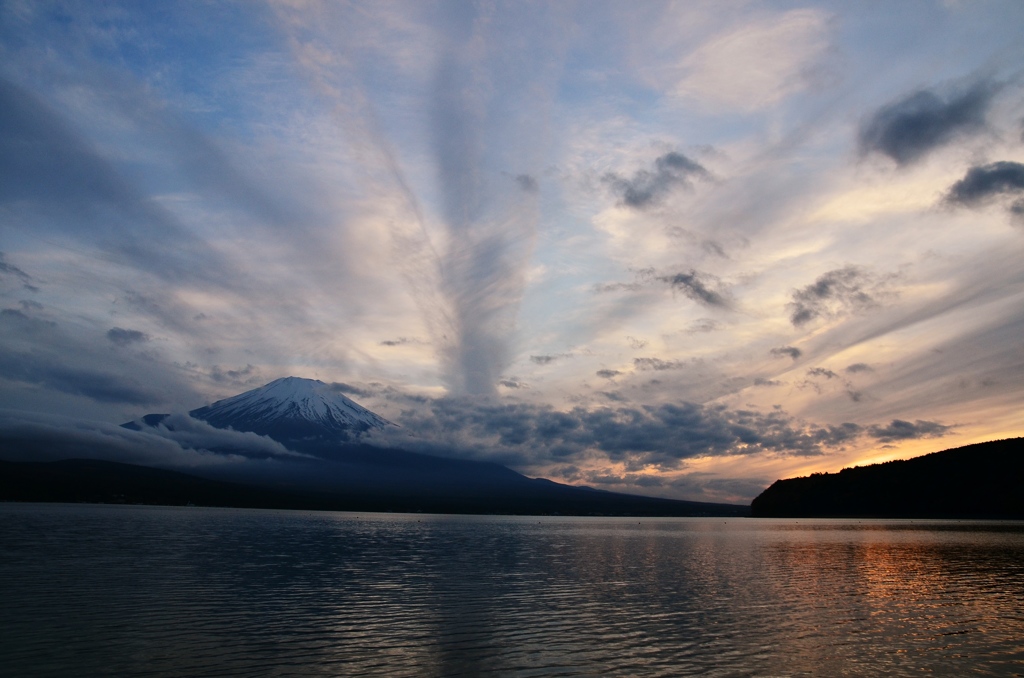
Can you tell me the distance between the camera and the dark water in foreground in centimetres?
2377

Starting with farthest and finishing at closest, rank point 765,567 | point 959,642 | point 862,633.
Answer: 1. point 765,567
2. point 862,633
3. point 959,642

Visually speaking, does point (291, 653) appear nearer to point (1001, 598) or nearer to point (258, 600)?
point (258, 600)

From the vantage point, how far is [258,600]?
1431 inches

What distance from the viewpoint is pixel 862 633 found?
31.0 metres

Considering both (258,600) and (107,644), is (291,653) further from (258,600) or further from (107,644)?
(258,600)

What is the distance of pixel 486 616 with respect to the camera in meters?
33.1

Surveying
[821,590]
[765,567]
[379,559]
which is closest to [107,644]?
[379,559]

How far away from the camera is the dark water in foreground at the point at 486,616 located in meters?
23.8

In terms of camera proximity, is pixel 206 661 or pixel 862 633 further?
pixel 862 633

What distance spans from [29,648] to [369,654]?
1255 centimetres

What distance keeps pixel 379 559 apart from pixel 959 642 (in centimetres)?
4882

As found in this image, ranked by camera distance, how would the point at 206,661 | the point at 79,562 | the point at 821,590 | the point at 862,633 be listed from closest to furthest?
the point at 206,661, the point at 862,633, the point at 821,590, the point at 79,562

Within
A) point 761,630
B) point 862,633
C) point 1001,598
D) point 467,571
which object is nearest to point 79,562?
point 467,571

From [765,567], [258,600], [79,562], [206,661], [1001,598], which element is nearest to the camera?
[206,661]
